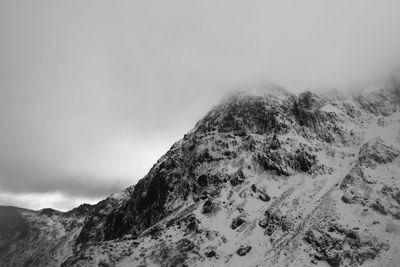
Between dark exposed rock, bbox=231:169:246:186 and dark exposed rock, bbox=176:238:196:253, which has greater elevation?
dark exposed rock, bbox=231:169:246:186

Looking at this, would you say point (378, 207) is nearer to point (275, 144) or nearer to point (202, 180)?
point (275, 144)

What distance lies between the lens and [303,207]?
106 metres

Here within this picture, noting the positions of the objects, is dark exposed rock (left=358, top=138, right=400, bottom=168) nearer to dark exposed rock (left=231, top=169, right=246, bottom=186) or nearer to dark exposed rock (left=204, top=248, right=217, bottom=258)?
dark exposed rock (left=231, top=169, right=246, bottom=186)

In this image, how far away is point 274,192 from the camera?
4611 inches

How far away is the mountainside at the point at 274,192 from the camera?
94812 mm

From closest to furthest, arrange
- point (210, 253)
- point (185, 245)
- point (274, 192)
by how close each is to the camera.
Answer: point (210, 253), point (185, 245), point (274, 192)

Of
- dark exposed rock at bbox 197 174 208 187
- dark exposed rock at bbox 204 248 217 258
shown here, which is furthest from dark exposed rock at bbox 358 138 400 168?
dark exposed rock at bbox 204 248 217 258

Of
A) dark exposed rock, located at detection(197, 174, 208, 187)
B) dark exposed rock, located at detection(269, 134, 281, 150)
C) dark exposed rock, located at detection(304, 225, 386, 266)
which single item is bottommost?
dark exposed rock, located at detection(304, 225, 386, 266)

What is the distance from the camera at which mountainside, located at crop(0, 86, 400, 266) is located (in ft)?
311

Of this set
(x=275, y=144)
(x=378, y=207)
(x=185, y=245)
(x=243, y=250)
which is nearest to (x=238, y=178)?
(x=275, y=144)

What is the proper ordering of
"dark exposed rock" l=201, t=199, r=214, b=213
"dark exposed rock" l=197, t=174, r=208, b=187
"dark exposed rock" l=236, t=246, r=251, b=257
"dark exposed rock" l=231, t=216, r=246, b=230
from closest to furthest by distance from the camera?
"dark exposed rock" l=236, t=246, r=251, b=257
"dark exposed rock" l=231, t=216, r=246, b=230
"dark exposed rock" l=201, t=199, r=214, b=213
"dark exposed rock" l=197, t=174, r=208, b=187

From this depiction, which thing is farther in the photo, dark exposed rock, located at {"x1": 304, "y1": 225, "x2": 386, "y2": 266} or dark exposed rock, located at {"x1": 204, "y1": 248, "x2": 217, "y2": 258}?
dark exposed rock, located at {"x1": 204, "y1": 248, "x2": 217, "y2": 258}

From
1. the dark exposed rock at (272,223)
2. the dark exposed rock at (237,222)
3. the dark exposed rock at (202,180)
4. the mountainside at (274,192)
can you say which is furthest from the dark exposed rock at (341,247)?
the dark exposed rock at (202,180)

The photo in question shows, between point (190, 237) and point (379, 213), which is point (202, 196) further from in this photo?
point (379, 213)
